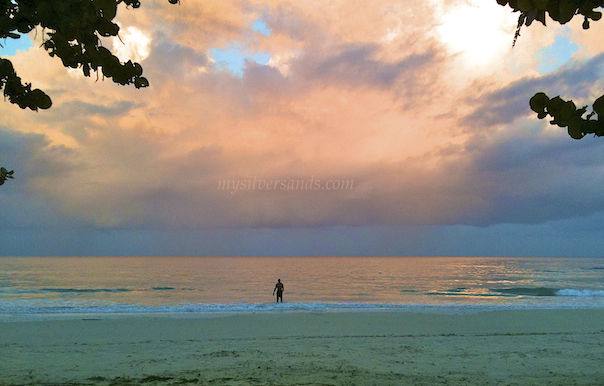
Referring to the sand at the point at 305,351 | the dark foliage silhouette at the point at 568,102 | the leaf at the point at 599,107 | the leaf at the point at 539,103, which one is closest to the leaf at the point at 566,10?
the dark foliage silhouette at the point at 568,102

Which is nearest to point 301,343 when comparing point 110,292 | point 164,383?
point 164,383

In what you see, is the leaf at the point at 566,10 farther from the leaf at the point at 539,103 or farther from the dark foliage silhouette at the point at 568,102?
the leaf at the point at 539,103

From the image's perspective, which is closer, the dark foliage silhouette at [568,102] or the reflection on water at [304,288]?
the dark foliage silhouette at [568,102]

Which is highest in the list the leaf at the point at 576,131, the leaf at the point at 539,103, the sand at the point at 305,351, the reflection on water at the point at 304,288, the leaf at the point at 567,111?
the leaf at the point at 539,103

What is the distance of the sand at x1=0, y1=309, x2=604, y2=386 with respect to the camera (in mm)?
8328

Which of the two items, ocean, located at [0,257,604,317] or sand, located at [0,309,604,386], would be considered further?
ocean, located at [0,257,604,317]

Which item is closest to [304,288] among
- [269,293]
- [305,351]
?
[269,293]

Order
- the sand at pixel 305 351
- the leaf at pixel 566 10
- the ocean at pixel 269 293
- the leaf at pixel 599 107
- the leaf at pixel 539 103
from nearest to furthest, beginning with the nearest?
the leaf at pixel 566 10, the leaf at pixel 599 107, the leaf at pixel 539 103, the sand at pixel 305 351, the ocean at pixel 269 293

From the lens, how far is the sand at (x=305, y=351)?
8328mm

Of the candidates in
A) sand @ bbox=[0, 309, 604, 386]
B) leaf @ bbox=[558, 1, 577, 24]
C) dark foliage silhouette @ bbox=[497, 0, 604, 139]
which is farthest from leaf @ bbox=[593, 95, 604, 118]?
sand @ bbox=[0, 309, 604, 386]

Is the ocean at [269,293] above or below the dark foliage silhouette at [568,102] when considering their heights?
below

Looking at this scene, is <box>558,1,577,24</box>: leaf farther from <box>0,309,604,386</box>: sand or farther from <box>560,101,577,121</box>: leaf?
<box>0,309,604,386</box>: sand

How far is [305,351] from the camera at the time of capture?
1112cm

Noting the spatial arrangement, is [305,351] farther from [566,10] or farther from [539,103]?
[566,10]
